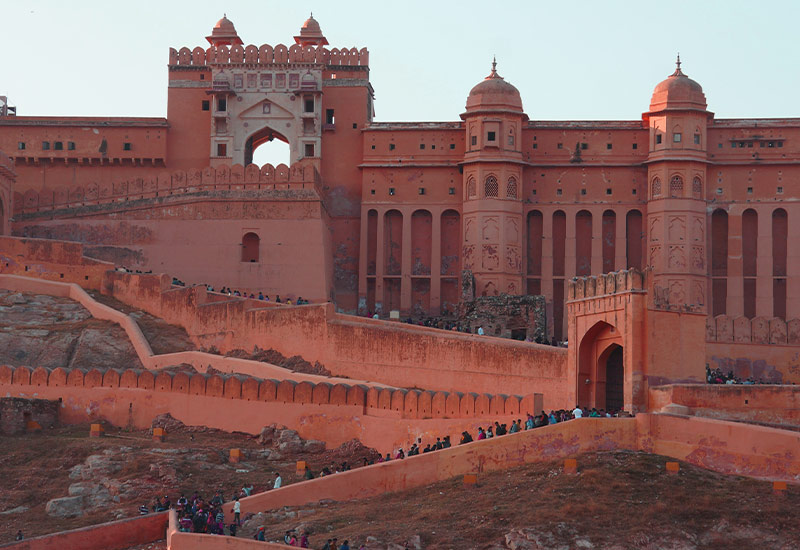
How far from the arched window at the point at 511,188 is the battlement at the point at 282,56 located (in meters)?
6.82

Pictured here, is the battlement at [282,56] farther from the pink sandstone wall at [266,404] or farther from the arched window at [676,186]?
the pink sandstone wall at [266,404]

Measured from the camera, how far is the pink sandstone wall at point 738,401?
98.5 ft

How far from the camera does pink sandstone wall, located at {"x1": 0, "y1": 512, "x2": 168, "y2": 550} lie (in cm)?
2745

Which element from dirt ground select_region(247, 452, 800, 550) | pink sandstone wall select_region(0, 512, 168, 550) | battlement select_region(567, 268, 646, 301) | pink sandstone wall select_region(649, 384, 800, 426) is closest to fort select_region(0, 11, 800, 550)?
battlement select_region(567, 268, 646, 301)

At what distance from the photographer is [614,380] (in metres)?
32.8

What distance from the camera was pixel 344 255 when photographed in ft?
166

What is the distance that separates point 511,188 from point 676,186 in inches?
206

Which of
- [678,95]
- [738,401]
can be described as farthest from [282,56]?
[738,401]

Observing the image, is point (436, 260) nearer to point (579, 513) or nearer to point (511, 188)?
point (511, 188)

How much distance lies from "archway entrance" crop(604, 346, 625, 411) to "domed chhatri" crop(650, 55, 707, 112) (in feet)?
57.5

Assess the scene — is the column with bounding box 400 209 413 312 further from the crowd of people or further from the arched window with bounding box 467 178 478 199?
the crowd of people

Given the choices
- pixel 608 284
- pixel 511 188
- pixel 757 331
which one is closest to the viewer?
pixel 608 284

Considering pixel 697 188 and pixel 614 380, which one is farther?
pixel 697 188

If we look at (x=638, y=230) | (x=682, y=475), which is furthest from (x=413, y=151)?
(x=682, y=475)
